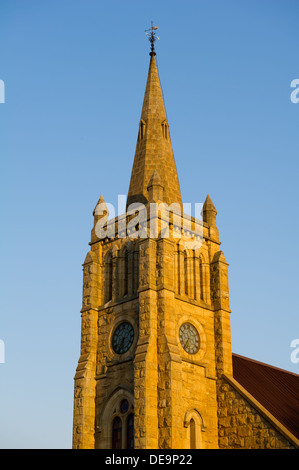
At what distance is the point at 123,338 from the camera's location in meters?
41.8

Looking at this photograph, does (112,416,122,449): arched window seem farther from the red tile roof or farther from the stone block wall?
the red tile roof

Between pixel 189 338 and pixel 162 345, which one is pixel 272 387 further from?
pixel 162 345

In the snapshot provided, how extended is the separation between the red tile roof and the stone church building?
0.39 ft

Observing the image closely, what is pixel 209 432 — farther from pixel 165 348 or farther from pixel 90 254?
pixel 90 254

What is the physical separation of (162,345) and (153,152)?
45.0 ft

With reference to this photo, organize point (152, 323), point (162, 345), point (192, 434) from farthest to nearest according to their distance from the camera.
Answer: point (152, 323) → point (192, 434) → point (162, 345)

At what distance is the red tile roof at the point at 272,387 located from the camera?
41.6 m

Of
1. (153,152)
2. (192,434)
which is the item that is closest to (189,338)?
(192,434)

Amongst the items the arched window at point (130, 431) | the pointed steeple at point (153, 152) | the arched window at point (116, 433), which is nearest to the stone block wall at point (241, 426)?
the arched window at point (130, 431)

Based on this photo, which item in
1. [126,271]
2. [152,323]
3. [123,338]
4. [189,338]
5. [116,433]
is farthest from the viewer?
[126,271]

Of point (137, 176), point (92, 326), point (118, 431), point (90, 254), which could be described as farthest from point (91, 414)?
point (137, 176)

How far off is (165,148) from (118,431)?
59.5 ft

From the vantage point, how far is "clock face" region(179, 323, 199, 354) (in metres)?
41.2

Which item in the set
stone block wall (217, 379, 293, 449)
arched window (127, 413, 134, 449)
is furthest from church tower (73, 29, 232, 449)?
stone block wall (217, 379, 293, 449)
